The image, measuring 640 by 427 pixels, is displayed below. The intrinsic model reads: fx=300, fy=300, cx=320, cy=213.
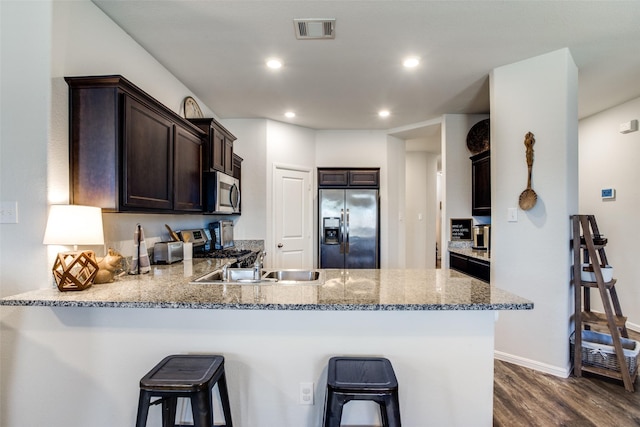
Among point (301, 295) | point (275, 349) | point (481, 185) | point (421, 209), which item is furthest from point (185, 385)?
point (421, 209)

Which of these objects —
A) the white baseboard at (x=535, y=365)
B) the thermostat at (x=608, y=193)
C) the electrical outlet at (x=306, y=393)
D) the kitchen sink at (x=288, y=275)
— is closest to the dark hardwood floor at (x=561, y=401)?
the white baseboard at (x=535, y=365)

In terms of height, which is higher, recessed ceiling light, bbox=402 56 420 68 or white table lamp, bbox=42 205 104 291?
recessed ceiling light, bbox=402 56 420 68

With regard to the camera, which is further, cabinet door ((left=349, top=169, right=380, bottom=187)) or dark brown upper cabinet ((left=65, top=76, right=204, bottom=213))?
cabinet door ((left=349, top=169, right=380, bottom=187))

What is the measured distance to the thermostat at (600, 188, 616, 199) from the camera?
3524mm

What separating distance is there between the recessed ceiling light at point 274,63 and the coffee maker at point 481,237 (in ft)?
9.11

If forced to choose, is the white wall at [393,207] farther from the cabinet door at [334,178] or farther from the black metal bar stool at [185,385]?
the black metal bar stool at [185,385]

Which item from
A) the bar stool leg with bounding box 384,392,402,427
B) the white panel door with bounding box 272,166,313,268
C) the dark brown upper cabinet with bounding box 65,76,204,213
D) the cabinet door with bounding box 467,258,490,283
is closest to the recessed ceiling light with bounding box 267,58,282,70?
the dark brown upper cabinet with bounding box 65,76,204,213

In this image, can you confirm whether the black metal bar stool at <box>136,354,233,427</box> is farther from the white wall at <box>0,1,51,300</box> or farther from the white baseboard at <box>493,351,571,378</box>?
the white baseboard at <box>493,351,571,378</box>

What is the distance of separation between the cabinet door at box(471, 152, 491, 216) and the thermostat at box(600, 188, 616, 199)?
5.12ft

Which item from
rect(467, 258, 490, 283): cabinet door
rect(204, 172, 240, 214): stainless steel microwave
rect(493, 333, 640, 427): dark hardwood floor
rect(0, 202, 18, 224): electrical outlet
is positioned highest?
rect(204, 172, 240, 214): stainless steel microwave

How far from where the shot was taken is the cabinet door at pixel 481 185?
327 cm

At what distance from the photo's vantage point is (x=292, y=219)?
14.4 ft

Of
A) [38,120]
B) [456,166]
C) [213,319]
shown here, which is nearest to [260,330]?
[213,319]

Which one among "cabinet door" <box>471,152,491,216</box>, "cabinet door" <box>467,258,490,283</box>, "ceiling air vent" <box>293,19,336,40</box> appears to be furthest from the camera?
"cabinet door" <box>471,152,491,216</box>
